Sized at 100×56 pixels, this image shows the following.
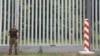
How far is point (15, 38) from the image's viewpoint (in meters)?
21.7

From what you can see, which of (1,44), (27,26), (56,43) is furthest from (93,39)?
(1,44)

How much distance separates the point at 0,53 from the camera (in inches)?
862

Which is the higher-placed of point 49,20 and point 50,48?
point 49,20

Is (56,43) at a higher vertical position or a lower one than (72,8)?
lower

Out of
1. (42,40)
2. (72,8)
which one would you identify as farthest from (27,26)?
(72,8)

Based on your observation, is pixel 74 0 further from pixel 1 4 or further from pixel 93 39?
pixel 1 4

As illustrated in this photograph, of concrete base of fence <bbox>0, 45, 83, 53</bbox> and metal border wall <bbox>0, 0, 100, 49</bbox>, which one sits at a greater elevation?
metal border wall <bbox>0, 0, 100, 49</bbox>

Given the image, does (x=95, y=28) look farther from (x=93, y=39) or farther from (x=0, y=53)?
(x=0, y=53)

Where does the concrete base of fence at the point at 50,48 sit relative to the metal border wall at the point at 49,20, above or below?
below

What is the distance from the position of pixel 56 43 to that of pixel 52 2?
2686 mm

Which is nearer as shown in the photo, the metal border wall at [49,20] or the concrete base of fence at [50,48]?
the concrete base of fence at [50,48]

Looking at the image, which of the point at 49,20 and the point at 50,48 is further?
the point at 49,20

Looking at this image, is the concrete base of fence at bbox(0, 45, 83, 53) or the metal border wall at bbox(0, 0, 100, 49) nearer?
the concrete base of fence at bbox(0, 45, 83, 53)

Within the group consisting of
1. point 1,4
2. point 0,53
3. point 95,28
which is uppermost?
point 1,4
